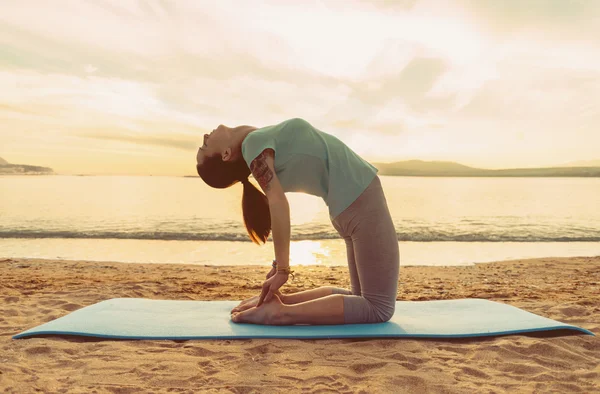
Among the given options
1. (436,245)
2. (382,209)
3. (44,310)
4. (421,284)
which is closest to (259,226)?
(382,209)

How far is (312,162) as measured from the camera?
2.87 m

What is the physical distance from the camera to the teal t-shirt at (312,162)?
2.79 meters

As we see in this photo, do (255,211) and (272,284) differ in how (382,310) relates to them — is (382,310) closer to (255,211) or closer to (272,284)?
(272,284)

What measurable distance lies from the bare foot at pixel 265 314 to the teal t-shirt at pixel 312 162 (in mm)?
738

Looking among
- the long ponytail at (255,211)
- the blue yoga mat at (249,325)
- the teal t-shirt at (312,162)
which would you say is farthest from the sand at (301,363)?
the teal t-shirt at (312,162)

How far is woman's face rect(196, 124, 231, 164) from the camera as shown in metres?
2.95

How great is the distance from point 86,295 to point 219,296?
140 centimetres

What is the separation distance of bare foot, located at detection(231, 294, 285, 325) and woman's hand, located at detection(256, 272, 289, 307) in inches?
1.4

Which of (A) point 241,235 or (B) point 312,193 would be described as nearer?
(B) point 312,193

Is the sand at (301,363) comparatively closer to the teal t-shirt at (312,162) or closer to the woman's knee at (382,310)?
the woman's knee at (382,310)

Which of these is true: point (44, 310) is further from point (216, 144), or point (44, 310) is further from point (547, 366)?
point (547, 366)

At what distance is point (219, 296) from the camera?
17.5 ft

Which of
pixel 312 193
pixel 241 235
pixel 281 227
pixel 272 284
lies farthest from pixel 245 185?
pixel 241 235

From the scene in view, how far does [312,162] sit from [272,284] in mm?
787
